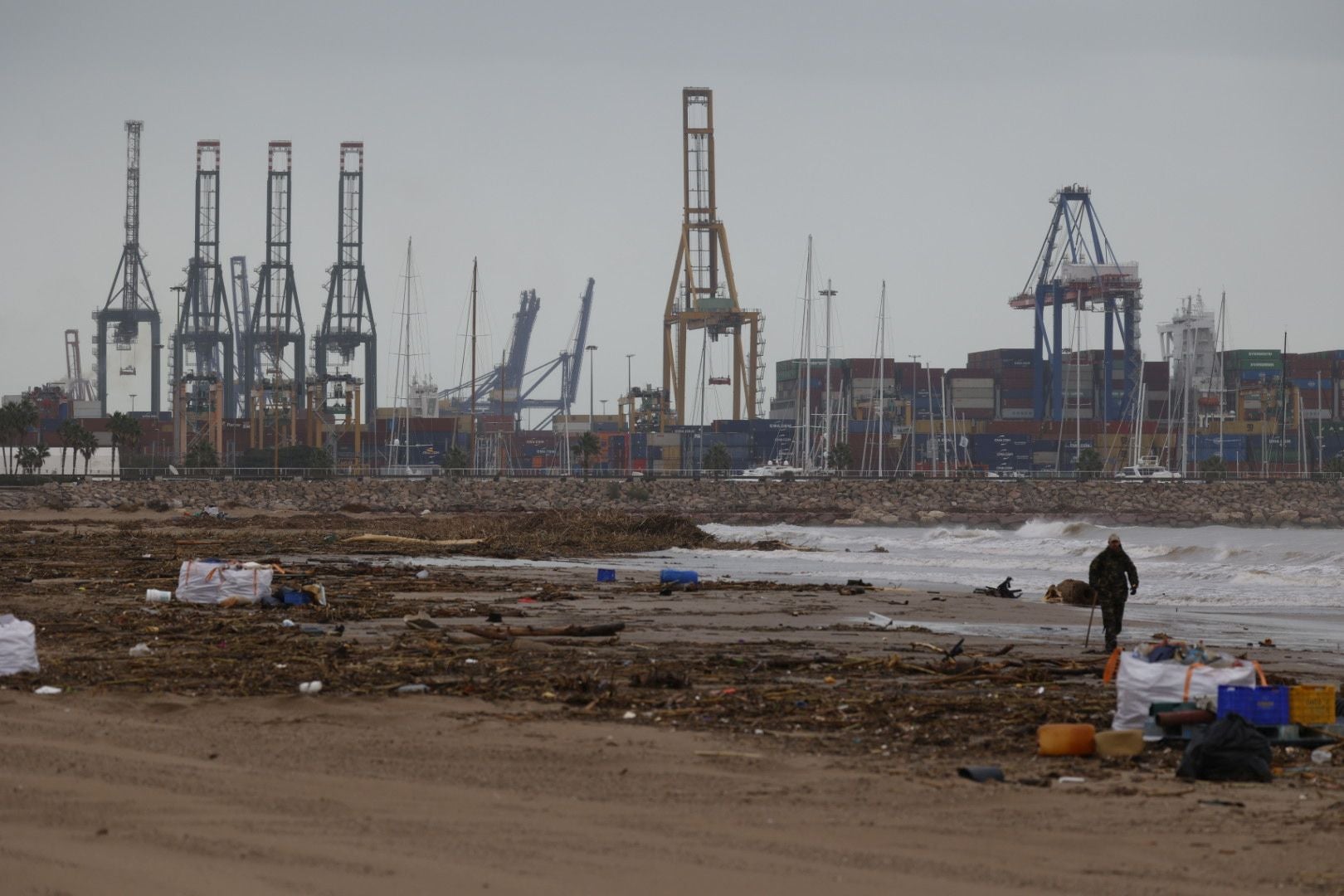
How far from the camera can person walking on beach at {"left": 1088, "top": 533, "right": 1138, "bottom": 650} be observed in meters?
12.7

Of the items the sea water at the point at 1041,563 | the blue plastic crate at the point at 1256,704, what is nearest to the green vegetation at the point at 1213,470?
the sea water at the point at 1041,563

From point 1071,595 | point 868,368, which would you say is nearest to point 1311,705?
point 1071,595

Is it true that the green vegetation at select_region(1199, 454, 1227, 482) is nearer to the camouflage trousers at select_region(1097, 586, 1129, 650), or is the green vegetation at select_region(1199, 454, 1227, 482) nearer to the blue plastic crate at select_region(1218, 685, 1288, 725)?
the camouflage trousers at select_region(1097, 586, 1129, 650)

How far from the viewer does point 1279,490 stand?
73875 millimetres

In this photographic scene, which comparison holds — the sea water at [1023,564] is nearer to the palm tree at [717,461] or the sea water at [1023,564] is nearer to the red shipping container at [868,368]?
the palm tree at [717,461]

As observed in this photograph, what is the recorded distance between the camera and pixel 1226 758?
21.8 feet

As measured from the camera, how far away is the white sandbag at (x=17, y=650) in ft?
29.2

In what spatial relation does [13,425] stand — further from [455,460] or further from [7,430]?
[455,460]

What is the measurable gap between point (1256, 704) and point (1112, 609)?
5562 millimetres

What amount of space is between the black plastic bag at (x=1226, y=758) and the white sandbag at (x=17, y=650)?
6.80 meters

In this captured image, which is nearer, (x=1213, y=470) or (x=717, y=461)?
(x=1213, y=470)

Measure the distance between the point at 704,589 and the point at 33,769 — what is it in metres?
14.1

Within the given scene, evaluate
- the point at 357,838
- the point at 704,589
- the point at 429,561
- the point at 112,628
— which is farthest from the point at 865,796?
the point at 429,561

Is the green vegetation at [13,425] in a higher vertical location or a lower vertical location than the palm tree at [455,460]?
higher
